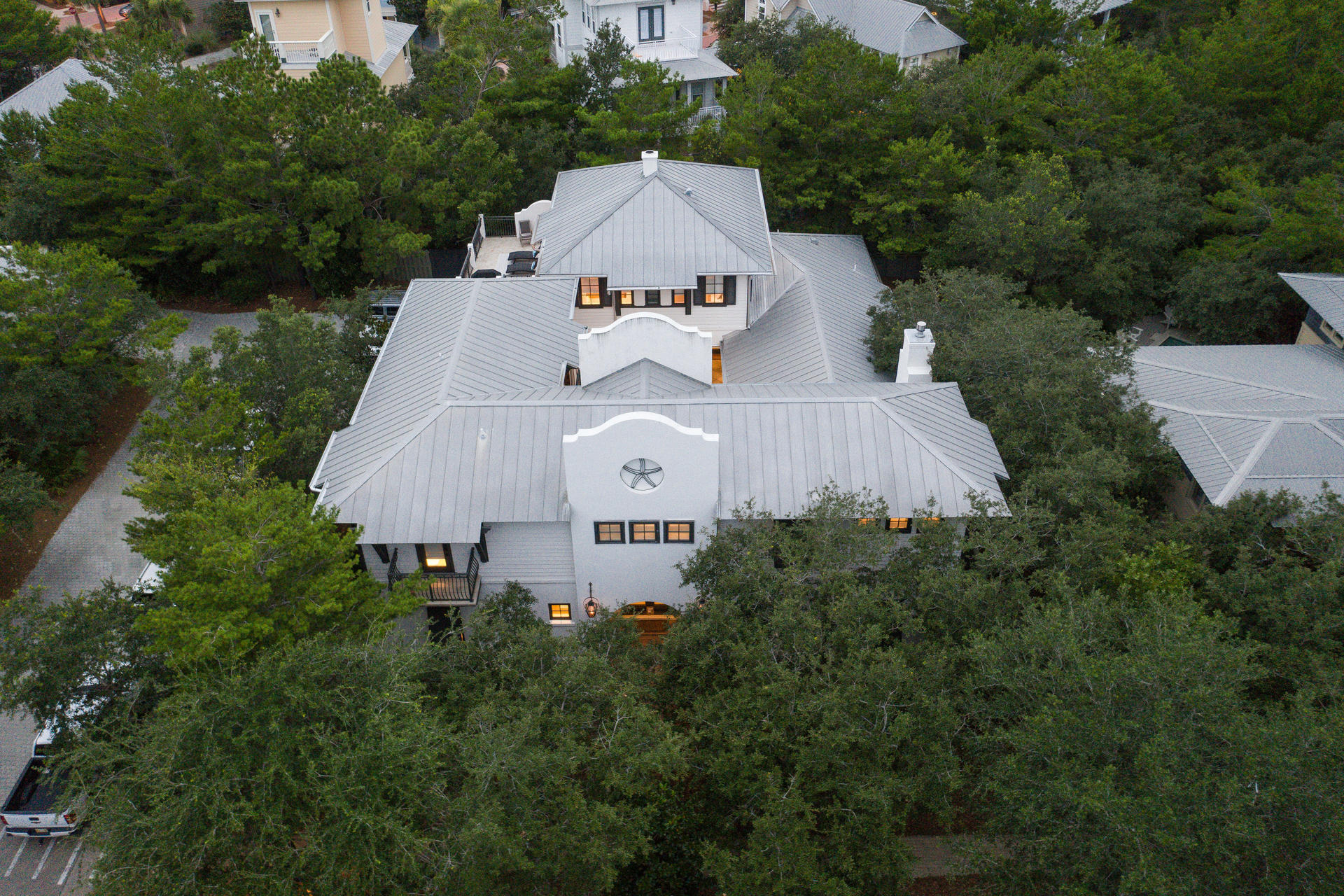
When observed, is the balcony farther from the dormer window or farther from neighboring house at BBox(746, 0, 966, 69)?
neighboring house at BBox(746, 0, 966, 69)

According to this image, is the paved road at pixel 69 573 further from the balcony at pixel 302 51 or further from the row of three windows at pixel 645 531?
the balcony at pixel 302 51

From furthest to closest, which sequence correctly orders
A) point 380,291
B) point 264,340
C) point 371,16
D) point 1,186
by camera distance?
1. point 371,16
2. point 1,186
3. point 380,291
4. point 264,340

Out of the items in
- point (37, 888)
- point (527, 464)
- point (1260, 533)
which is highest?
point (527, 464)

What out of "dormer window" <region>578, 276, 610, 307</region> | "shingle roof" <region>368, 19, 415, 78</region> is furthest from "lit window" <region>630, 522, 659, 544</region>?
"shingle roof" <region>368, 19, 415, 78</region>

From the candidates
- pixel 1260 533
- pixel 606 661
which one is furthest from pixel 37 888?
pixel 1260 533

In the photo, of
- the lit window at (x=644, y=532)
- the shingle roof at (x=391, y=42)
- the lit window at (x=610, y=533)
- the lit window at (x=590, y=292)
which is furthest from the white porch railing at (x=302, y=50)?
the lit window at (x=644, y=532)

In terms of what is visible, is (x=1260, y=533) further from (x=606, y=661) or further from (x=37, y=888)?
(x=37, y=888)
